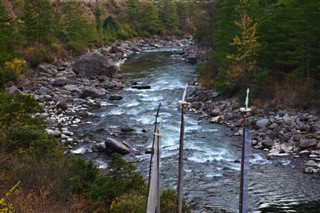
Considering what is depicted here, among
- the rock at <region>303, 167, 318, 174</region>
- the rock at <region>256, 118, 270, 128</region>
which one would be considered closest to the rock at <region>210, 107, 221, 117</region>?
the rock at <region>256, 118, 270, 128</region>

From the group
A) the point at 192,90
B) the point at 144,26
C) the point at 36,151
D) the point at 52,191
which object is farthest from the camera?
the point at 144,26

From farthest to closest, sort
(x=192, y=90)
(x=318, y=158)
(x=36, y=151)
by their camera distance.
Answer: (x=192, y=90) < (x=318, y=158) < (x=36, y=151)

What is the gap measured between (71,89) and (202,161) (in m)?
18.2

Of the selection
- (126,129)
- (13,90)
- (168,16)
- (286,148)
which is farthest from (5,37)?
(168,16)

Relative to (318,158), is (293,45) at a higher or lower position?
higher

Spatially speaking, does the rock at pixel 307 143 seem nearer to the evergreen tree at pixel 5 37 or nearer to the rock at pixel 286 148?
the rock at pixel 286 148

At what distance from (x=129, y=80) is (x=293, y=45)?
18738 millimetres

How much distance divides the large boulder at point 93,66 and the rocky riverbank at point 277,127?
14535mm

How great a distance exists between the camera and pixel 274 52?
→ 29250 mm

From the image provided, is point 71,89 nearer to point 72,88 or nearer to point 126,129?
point 72,88

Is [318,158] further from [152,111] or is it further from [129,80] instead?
[129,80]

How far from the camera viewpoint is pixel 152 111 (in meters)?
30.4

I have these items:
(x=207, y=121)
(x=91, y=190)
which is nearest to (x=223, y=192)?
(x=91, y=190)

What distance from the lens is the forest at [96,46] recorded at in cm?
1334
